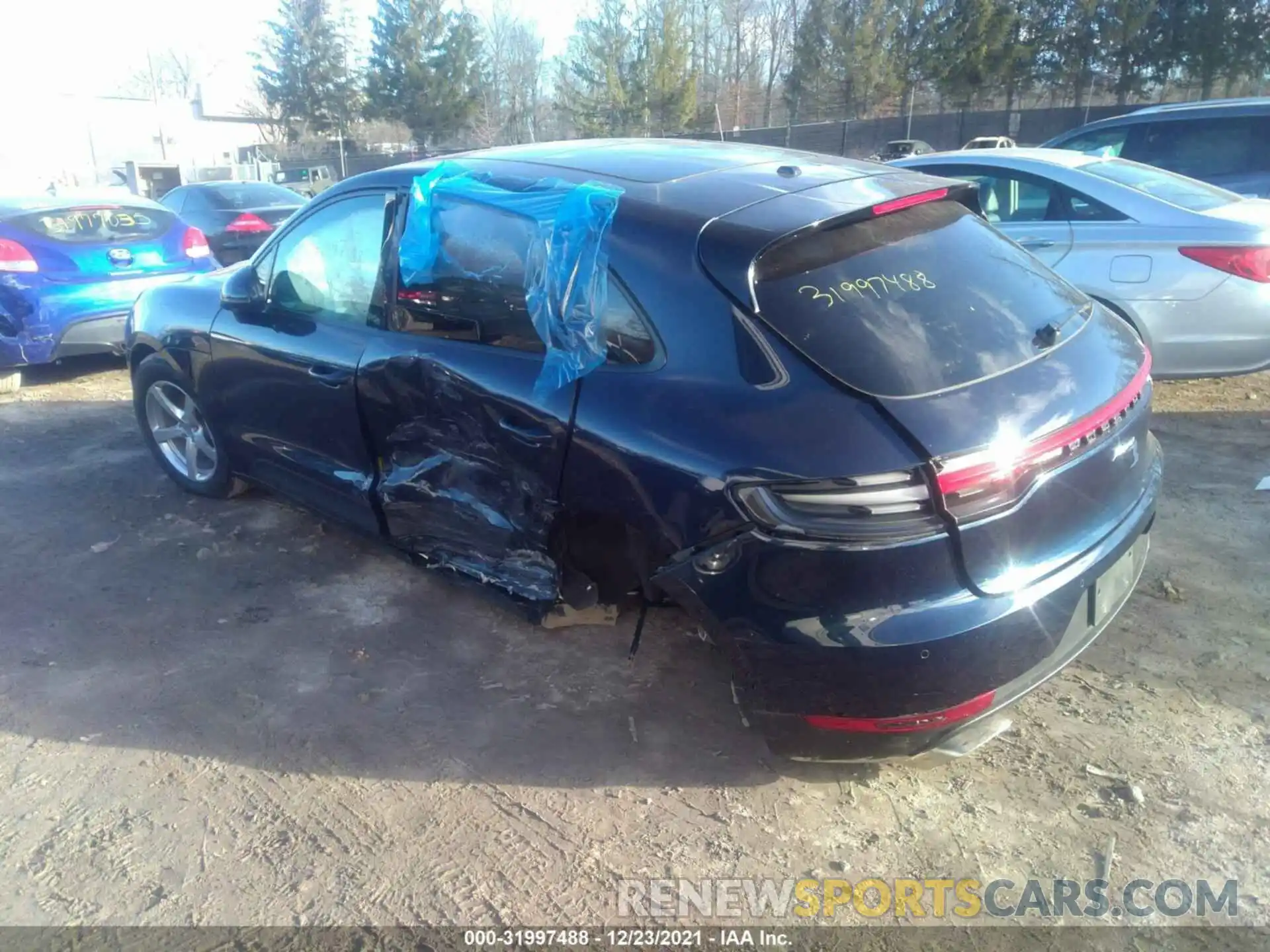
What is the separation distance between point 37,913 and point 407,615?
1633 millimetres

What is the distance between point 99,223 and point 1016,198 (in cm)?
688

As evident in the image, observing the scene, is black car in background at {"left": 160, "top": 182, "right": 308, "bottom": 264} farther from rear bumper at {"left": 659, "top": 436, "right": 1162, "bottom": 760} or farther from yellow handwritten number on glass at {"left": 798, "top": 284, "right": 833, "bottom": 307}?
rear bumper at {"left": 659, "top": 436, "right": 1162, "bottom": 760}

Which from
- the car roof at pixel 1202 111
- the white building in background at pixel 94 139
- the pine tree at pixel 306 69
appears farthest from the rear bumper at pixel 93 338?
the pine tree at pixel 306 69

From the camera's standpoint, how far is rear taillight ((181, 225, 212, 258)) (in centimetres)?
810

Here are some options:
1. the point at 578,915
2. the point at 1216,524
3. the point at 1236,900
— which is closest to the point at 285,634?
the point at 578,915

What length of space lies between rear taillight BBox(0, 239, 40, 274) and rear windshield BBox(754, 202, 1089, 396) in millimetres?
6666

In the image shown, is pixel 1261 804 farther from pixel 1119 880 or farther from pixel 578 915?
pixel 578 915

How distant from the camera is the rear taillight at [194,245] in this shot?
8.10 m

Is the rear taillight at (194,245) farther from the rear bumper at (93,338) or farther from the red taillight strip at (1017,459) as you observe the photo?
the red taillight strip at (1017,459)

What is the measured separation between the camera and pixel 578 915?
8.04 ft

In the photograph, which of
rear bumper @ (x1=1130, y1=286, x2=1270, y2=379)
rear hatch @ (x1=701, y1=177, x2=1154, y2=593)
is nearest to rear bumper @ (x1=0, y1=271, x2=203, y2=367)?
rear hatch @ (x1=701, y1=177, x2=1154, y2=593)

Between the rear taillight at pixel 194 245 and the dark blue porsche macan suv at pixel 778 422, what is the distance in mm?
5220

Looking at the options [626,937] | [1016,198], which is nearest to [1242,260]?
[1016,198]

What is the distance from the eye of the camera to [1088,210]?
18.6 feet
